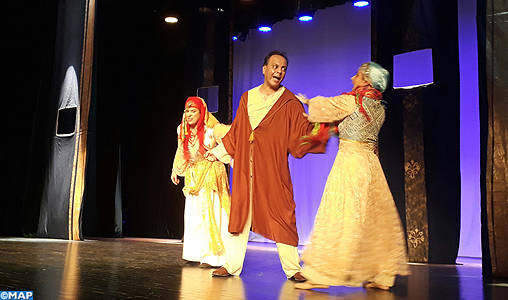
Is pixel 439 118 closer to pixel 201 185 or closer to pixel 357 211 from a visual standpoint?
pixel 201 185

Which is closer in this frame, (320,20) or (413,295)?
(413,295)

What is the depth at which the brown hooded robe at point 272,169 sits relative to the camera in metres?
3.32

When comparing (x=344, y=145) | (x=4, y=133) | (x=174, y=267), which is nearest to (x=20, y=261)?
(x=174, y=267)

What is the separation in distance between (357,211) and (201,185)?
5.83ft

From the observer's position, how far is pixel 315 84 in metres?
7.17

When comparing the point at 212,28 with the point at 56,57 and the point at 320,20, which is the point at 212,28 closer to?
the point at 320,20

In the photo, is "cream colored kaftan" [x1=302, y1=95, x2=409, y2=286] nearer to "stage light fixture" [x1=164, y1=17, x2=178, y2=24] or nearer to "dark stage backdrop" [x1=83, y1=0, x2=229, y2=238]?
"dark stage backdrop" [x1=83, y1=0, x2=229, y2=238]

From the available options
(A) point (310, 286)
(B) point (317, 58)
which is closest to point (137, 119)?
(B) point (317, 58)

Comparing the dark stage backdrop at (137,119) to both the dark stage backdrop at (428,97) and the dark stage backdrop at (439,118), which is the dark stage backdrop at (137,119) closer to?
the dark stage backdrop at (428,97)

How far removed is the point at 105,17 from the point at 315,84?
3.96m

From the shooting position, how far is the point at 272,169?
3.42 m

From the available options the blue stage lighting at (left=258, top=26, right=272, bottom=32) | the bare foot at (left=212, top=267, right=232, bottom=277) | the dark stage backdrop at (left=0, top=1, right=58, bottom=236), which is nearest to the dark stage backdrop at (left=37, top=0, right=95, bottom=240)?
the dark stage backdrop at (left=0, top=1, right=58, bottom=236)

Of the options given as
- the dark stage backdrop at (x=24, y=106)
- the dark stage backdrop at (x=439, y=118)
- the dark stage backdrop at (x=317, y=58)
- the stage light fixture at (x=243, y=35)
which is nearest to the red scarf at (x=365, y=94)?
the dark stage backdrop at (x=439, y=118)

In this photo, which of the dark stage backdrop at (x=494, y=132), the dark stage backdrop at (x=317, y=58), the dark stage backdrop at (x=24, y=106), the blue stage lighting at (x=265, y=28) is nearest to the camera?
the dark stage backdrop at (x=494, y=132)
